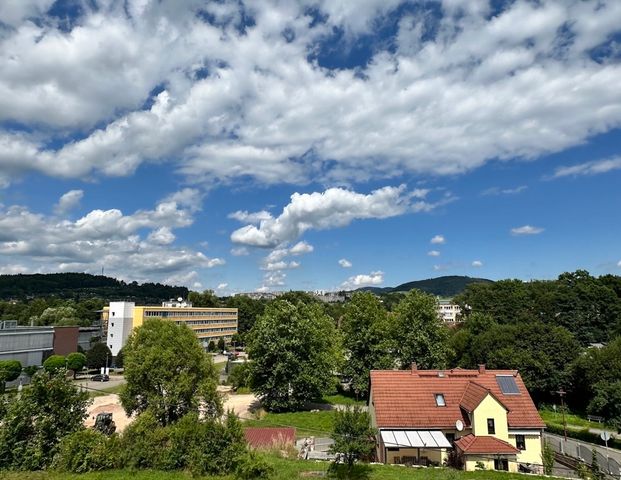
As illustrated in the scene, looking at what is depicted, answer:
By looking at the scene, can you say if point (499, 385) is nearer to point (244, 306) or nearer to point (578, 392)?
point (578, 392)

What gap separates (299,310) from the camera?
47250 millimetres

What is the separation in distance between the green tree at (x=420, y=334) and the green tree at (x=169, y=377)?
20614 mm

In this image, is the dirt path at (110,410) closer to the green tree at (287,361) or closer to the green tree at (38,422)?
the green tree at (287,361)

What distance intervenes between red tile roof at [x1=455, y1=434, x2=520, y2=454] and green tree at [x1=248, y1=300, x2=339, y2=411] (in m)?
17.0

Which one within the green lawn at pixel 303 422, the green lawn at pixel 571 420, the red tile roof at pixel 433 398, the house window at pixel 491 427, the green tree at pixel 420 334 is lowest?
the green lawn at pixel 571 420

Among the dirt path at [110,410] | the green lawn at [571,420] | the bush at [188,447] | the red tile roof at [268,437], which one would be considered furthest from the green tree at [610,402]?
the dirt path at [110,410]

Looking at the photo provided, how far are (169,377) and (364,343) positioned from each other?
21.8 metres

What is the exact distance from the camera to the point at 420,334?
145 feet

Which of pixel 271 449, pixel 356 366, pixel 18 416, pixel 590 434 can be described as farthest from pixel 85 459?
pixel 590 434

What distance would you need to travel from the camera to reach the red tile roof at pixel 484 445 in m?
25.5

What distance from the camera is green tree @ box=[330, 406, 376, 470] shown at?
22.3 meters

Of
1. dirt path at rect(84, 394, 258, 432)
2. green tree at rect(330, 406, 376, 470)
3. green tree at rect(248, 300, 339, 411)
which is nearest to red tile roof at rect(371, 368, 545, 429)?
green tree at rect(330, 406, 376, 470)

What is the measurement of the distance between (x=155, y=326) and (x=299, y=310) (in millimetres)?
16350

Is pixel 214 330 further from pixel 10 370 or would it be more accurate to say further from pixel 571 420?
pixel 571 420
